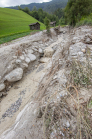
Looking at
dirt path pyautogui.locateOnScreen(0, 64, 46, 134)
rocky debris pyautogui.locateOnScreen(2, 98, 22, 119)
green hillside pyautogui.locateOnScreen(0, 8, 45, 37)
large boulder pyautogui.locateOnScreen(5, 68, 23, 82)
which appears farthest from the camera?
green hillside pyautogui.locateOnScreen(0, 8, 45, 37)

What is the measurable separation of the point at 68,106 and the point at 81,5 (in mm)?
19814

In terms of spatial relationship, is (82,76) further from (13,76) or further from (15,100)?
(13,76)

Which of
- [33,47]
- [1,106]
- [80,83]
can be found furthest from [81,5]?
[1,106]

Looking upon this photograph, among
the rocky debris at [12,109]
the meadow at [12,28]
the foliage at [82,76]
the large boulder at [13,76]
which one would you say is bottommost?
the rocky debris at [12,109]

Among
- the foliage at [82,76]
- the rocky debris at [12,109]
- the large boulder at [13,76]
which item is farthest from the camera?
the large boulder at [13,76]

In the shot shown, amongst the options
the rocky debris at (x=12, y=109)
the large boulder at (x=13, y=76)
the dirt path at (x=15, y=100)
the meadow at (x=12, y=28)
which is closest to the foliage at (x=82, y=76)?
the dirt path at (x=15, y=100)

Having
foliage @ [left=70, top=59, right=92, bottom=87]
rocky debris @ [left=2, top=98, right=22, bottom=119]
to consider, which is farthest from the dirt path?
foliage @ [left=70, top=59, right=92, bottom=87]

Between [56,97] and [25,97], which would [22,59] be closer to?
[25,97]

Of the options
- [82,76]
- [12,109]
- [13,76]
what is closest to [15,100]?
[12,109]

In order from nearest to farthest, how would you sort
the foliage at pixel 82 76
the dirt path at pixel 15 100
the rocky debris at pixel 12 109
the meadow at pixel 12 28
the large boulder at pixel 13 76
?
the foliage at pixel 82 76 < the dirt path at pixel 15 100 < the rocky debris at pixel 12 109 < the large boulder at pixel 13 76 < the meadow at pixel 12 28

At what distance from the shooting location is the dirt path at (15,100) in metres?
3.84

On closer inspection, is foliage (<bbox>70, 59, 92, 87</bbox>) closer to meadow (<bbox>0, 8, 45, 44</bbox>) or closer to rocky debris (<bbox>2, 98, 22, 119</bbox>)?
rocky debris (<bbox>2, 98, 22, 119</bbox>)

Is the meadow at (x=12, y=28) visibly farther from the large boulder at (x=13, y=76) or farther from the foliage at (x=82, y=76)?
the foliage at (x=82, y=76)

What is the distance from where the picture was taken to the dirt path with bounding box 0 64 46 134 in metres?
3.84
